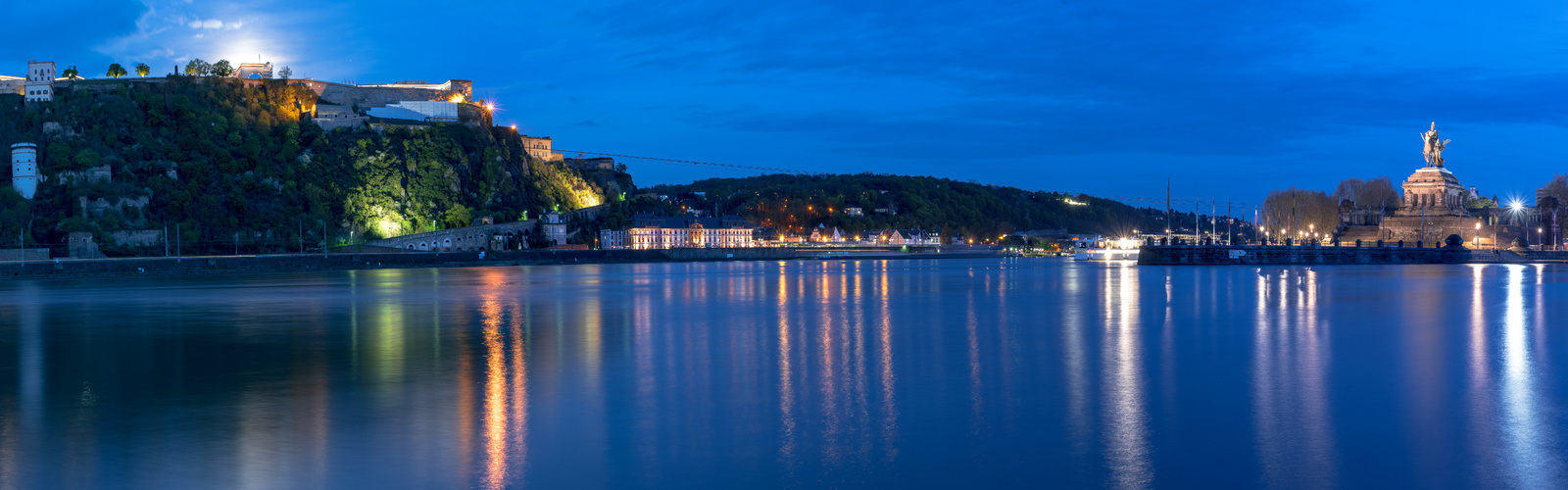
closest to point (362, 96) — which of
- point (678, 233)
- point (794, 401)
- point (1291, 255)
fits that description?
point (678, 233)

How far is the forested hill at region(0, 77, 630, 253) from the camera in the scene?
209 ft

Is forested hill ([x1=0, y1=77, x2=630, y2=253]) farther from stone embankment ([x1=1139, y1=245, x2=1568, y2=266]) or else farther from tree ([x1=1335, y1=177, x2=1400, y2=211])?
tree ([x1=1335, y1=177, x2=1400, y2=211])

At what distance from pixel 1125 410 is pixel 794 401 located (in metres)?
2.75

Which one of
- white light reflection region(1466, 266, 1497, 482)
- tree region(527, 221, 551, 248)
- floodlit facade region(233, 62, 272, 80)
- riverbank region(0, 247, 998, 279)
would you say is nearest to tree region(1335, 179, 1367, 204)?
riverbank region(0, 247, 998, 279)

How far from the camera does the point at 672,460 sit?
652cm

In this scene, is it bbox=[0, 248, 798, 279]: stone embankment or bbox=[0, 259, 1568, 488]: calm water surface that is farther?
bbox=[0, 248, 798, 279]: stone embankment

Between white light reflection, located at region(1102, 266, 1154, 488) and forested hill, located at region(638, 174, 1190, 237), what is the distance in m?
88.0

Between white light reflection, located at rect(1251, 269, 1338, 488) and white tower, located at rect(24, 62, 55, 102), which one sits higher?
white tower, located at rect(24, 62, 55, 102)

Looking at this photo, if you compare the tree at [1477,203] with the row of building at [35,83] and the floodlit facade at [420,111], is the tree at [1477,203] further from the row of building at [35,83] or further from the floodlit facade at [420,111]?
the row of building at [35,83]

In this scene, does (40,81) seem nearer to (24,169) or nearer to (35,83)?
(35,83)

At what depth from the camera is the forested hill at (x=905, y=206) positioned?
401ft

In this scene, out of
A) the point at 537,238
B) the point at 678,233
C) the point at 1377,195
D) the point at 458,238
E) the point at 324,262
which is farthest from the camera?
the point at 678,233

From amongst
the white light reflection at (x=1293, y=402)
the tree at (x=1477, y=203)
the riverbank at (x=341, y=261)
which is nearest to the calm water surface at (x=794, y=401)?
the white light reflection at (x=1293, y=402)

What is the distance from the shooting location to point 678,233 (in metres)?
92.5
